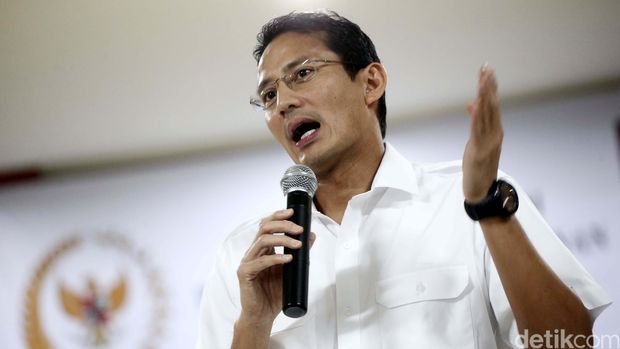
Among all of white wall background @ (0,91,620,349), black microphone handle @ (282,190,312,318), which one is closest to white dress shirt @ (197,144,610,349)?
black microphone handle @ (282,190,312,318)

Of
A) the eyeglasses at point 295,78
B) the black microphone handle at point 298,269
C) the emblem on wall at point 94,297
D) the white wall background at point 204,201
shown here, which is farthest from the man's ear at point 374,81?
the emblem on wall at point 94,297

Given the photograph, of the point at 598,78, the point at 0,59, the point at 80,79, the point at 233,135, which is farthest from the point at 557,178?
the point at 0,59

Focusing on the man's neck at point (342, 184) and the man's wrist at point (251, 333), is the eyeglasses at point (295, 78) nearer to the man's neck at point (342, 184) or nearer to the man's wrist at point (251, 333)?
the man's neck at point (342, 184)

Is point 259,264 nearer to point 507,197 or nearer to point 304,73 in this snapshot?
point 507,197

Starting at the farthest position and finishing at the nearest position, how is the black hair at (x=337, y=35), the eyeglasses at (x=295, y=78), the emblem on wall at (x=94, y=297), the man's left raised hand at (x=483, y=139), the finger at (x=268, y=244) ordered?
the emblem on wall at (x=94, y=297), the black hair at (x=337, y=35), the eyeglasses at (x=295, y=78), the finger at (x=268, y=244), the man's left raised hand at (x=483, y=139)

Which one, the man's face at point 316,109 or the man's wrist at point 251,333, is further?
the man's face at point 316,109

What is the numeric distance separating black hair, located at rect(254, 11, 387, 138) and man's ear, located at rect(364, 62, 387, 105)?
0.07ft

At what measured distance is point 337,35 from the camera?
1.86 meters

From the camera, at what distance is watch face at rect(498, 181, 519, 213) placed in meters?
1.13

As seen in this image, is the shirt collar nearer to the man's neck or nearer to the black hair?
the man's neck

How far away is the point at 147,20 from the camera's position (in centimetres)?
306

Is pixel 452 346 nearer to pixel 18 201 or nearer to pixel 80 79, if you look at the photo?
pixel 80 79

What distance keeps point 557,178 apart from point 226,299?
2263mm

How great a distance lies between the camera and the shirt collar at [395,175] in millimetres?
1581
